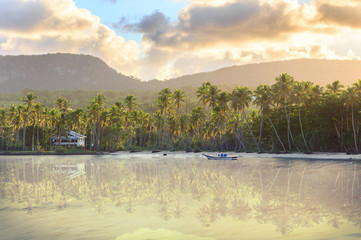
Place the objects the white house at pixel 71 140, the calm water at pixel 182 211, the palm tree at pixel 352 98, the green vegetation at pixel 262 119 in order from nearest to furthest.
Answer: the calm water at pixel 182 211, the palm tree at pixel 352 98, the green vegetation at pixel 262 119, the white house at pixel 71 140

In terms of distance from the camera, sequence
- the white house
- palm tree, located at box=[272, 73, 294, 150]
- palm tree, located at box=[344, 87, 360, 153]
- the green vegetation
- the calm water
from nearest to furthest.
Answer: the calm water < palm tree, located at box=[344, 87, 360, 153] < the green vegetation < palm tree, located at box=[272, 73, 294, 150] < the white house

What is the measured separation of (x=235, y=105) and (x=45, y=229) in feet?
303

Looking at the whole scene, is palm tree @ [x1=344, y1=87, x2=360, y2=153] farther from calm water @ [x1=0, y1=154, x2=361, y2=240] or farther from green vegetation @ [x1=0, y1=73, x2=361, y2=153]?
calm water @ [x1=0, y1=154, x2=361, y2=240]

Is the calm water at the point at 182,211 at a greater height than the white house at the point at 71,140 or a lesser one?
lesser

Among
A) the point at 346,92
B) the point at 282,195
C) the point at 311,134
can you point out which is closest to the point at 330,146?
the point at 311,134

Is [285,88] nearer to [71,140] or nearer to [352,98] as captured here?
[352,98]

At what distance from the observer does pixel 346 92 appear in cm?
8144

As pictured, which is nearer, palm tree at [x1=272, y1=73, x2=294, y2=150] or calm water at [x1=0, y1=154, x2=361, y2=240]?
calm water at [x1=0, y1=154, x2=361, y2=240]

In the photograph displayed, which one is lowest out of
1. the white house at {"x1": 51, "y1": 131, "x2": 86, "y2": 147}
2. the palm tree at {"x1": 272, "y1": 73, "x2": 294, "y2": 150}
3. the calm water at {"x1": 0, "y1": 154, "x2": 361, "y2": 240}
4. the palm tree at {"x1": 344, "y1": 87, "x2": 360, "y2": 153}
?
the calm water at {"x1": 0, "y1": 154, "x2": 361, "y2": 240}

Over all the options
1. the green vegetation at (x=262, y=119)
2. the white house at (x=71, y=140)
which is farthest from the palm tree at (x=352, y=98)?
the white house at (x=71, y=140)

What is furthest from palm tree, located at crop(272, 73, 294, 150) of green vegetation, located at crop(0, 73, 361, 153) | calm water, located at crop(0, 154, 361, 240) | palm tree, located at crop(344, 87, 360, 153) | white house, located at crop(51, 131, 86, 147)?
white house, located at crop(51, 131, 86, 147)

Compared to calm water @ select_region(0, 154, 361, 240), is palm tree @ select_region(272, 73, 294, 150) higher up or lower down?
higher up

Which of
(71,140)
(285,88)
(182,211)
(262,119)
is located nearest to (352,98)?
(285,88)

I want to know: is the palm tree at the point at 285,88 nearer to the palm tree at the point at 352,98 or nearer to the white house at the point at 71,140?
the palm tree at the point at 352,98
